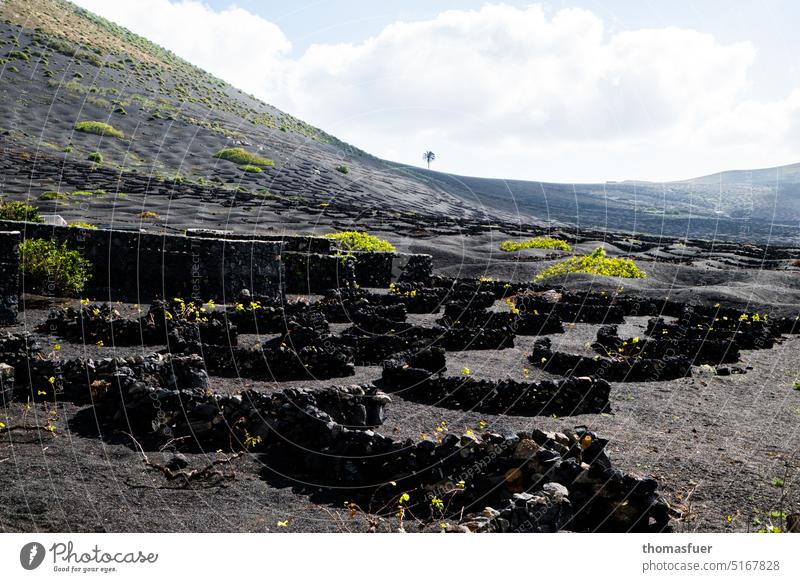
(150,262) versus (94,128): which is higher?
(94,128)

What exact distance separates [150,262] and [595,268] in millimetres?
22333

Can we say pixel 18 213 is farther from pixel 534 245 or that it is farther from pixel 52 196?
pixel 534 245

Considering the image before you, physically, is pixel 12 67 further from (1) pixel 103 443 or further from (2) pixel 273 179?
(1) pixel 103 443

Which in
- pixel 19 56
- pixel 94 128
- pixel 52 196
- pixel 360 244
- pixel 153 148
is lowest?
pixel 360 244

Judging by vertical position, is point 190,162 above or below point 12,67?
below

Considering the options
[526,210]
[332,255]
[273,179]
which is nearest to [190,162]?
[273,179]

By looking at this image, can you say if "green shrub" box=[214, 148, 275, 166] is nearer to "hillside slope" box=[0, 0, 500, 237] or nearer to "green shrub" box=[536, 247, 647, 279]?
"hillside slope" box=[0, 0, 500, 237]

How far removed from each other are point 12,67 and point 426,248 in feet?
237

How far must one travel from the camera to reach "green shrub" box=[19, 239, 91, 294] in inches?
878

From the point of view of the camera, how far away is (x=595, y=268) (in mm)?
38125

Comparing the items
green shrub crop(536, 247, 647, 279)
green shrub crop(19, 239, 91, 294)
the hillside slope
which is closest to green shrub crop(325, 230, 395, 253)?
green shrub crop(536, 247, 647, 279)

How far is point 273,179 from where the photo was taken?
86.1 meters

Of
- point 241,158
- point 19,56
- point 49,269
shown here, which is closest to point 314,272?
point 49,269

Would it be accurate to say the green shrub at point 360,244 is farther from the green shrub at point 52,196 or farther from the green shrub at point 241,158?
the green shrub at point 241,158
